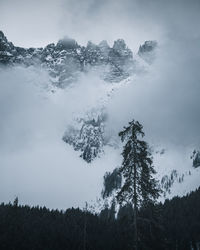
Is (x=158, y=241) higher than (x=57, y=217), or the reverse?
(x=57, y=217)

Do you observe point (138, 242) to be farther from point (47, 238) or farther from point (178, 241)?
point (178, 241)

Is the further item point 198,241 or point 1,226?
point 198,241

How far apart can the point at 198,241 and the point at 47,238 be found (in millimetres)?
47900

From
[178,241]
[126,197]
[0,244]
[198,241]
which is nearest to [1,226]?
[0,244]

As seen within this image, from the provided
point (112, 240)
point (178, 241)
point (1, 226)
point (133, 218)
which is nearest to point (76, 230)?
point (112, 240)

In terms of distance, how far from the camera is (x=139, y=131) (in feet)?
83.3

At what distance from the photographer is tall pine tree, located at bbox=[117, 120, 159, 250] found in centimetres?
2427

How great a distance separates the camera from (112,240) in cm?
8800

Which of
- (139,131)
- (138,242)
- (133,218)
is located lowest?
(138,242)

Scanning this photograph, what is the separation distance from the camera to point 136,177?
971 inches

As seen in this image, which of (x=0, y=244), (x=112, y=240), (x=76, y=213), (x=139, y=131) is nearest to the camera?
(x=139, y=131)

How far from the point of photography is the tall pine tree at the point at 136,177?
24.3 metres

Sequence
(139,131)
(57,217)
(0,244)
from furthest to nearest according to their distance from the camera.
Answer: (57,217)
(0,244)
(139,131)

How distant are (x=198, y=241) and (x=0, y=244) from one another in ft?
197
